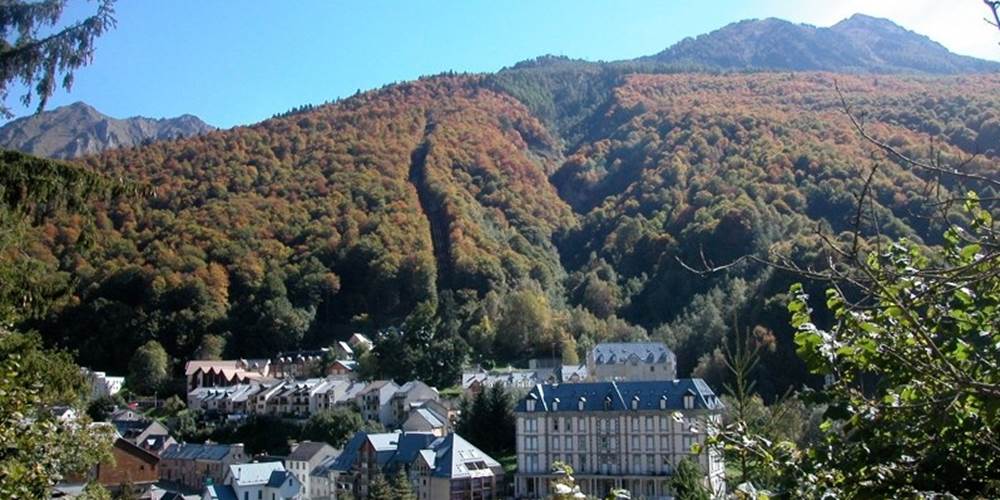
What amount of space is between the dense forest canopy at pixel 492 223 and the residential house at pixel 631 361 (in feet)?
9.43

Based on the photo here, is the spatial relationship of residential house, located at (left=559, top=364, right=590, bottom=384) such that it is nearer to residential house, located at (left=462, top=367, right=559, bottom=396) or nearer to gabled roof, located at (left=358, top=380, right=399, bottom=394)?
residential house, located at (left=462, top=367, right=559, bottom=396)

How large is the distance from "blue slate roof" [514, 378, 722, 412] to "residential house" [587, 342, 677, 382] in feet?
47.3

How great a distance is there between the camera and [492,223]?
105750 millimetres

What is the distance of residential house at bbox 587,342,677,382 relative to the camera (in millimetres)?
57938

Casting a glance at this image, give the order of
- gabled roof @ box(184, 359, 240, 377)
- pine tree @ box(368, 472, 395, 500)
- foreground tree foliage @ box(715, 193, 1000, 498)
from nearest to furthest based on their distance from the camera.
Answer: foreground tree foliage @ box(715, 193, 1000, 498)
pine tree @ box(368, 472, 395, 500)
gabled roof @ box(184, 359, 240, 377)

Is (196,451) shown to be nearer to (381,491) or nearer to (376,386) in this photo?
(376,386)

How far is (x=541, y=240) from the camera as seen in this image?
104m

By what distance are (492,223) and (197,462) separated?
59.9 m

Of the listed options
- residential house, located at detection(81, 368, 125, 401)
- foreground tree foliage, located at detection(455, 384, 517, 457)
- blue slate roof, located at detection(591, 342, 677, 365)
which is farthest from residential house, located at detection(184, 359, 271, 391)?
foreground tree foliage, located at detection(455, 384, 517, 457)

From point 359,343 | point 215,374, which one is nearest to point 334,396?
point 359,343

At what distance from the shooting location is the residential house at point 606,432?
41.1m

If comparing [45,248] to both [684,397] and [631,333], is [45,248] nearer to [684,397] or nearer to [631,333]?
[631,333]

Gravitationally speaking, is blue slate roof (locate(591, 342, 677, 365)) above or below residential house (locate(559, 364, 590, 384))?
above

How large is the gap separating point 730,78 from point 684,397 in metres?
133
